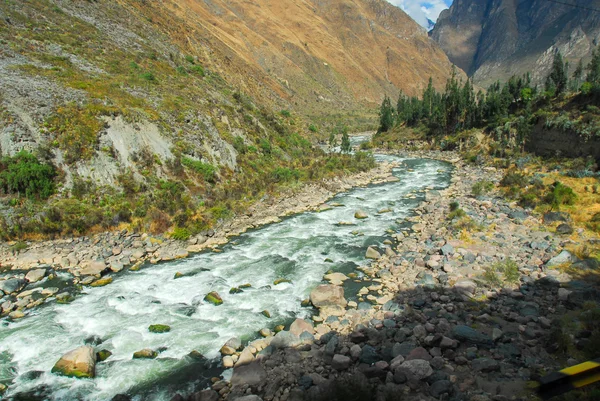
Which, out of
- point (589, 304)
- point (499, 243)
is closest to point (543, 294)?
point (589, 304)

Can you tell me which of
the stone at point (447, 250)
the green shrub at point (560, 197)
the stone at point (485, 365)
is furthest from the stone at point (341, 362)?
the green shrub at point (560, 197)

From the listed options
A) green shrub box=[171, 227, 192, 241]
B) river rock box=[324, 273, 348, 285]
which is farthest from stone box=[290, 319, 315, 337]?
green shrub box=[171, 227, 192, 241]

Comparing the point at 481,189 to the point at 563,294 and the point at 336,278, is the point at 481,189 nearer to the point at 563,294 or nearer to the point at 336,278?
the point at 563,294

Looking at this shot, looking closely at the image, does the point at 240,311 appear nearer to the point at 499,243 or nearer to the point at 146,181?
the point at 499,243

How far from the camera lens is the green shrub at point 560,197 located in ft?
58.1

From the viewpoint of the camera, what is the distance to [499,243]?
1451 cm

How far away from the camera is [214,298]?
12023 millimetres

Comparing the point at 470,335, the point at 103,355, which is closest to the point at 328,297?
the point at 470,335

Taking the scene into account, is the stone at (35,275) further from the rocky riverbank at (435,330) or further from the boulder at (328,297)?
the boulder at (328,297)

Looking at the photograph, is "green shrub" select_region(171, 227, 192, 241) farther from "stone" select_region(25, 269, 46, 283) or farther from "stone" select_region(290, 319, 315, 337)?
"stone" select_region(290, 319, 315, 337)

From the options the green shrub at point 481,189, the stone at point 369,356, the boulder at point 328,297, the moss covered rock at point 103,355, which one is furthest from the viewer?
the green shrub at point 481,189

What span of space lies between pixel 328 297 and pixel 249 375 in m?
4.03

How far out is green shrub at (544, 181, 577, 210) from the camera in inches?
698

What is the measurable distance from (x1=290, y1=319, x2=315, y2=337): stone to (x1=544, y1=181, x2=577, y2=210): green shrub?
15.6 m
